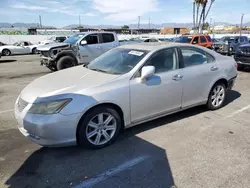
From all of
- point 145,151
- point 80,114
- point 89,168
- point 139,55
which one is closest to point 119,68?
point 139,55

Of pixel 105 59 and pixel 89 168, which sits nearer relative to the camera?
pixel 89 168

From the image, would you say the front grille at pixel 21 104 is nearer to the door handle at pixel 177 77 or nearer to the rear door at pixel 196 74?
the door handle at pixel 177 77

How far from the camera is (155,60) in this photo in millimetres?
3918

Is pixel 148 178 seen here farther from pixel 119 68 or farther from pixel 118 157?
pixel 119 68

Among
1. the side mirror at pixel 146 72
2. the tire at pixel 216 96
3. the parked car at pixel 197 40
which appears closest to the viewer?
the side mirror at pixel 146 72

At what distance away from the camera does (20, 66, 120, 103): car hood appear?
321cm

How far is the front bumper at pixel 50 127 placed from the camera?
299 cm

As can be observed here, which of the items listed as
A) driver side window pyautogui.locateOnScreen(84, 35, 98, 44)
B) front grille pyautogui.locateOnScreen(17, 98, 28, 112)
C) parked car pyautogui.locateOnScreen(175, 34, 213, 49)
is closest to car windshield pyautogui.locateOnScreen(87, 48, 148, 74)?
front grille pyautogui.locateOnScreen(17, 98, 28, 112)

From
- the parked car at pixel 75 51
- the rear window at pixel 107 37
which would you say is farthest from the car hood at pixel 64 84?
the rear window at pixel 107 37

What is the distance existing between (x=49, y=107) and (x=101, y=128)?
84 centimetres

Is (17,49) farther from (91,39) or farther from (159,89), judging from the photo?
(159,89)

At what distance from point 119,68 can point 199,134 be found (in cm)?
180

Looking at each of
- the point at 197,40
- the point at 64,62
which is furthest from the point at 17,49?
the point at 197,40

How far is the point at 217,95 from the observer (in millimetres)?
5051
